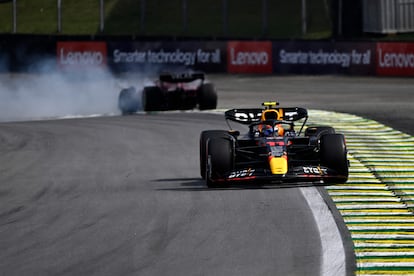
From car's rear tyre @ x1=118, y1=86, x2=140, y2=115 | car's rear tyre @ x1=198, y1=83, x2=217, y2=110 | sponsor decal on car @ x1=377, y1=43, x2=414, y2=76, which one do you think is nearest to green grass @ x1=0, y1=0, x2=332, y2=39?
sponsor decal on car @ x1=377, y1=43, x2=414, y2=76

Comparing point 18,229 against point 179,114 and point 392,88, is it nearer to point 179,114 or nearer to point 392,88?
point 179,114

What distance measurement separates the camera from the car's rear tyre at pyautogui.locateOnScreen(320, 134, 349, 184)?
1388cm

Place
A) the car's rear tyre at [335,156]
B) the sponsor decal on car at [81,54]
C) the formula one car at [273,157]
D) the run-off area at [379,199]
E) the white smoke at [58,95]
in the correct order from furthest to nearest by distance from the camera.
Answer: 1. the sponsor decal on car at [81,54]
2. the white smoke at [58,95]
3. the car's rear tyre at [335,156]
4. the formula one car at [273,157]
5. the run-off area at [379,199]

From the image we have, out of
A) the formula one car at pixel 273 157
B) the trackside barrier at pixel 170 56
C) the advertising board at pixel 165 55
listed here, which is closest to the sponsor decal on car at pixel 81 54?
the trackside barrier at pixel 170 56

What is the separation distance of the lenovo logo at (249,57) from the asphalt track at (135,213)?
16.8 metres

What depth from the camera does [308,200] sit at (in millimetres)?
12758

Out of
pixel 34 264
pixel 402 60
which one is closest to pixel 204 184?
pixel 34 264

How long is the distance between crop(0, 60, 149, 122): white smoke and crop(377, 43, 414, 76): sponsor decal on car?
1012 cm

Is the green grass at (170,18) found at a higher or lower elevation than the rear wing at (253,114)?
higher

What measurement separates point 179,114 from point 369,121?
5295mm

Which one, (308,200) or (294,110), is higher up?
(294,110)

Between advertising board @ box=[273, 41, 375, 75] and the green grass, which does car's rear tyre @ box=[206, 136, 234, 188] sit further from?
the green grass

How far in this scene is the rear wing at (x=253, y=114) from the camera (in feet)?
49.3

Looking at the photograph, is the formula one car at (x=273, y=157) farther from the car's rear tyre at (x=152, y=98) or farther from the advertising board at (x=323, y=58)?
the advertising board at (x=323, y=58)
